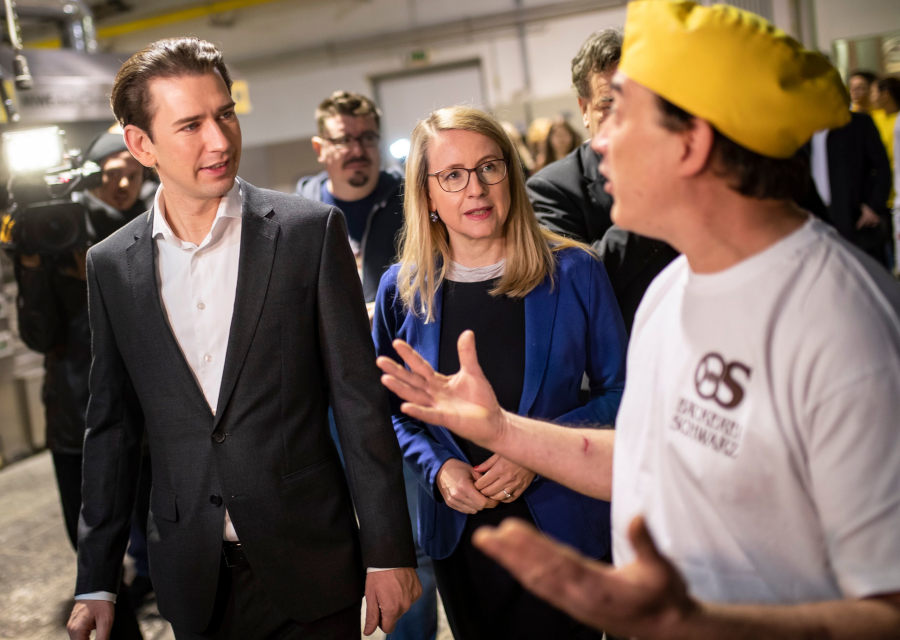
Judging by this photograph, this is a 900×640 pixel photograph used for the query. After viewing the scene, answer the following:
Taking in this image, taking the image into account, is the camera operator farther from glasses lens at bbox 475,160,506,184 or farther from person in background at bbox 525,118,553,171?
person in background at bbox 525,118,553,171

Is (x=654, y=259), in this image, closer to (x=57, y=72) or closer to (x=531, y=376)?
(x=531, y=376)

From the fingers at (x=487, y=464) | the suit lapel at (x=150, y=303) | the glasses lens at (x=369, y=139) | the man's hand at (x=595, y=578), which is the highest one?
the glasses lens at (x=369, y=139)

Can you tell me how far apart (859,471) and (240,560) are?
1.13 meters

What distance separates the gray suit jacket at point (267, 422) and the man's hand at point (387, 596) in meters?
0.02

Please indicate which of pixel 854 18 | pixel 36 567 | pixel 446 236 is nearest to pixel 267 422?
pixel 446 236

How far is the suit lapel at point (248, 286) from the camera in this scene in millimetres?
1420

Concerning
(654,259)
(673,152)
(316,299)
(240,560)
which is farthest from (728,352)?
(654,259)

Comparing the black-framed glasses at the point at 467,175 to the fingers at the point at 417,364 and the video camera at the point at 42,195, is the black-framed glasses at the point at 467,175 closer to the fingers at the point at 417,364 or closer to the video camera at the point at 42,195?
the fingers at the point at 417,364

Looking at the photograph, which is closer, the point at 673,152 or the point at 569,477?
the point at 673,152

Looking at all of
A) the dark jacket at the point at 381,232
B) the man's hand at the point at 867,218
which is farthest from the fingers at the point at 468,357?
the man's hand at the point at 867,218

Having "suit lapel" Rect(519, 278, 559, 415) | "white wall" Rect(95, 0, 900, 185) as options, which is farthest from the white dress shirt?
"white wall" Rect(95, 0, 900, 185)

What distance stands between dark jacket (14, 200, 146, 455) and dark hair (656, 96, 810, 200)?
2.50 meters

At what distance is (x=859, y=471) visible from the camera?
75cm

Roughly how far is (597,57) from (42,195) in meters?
1.99
